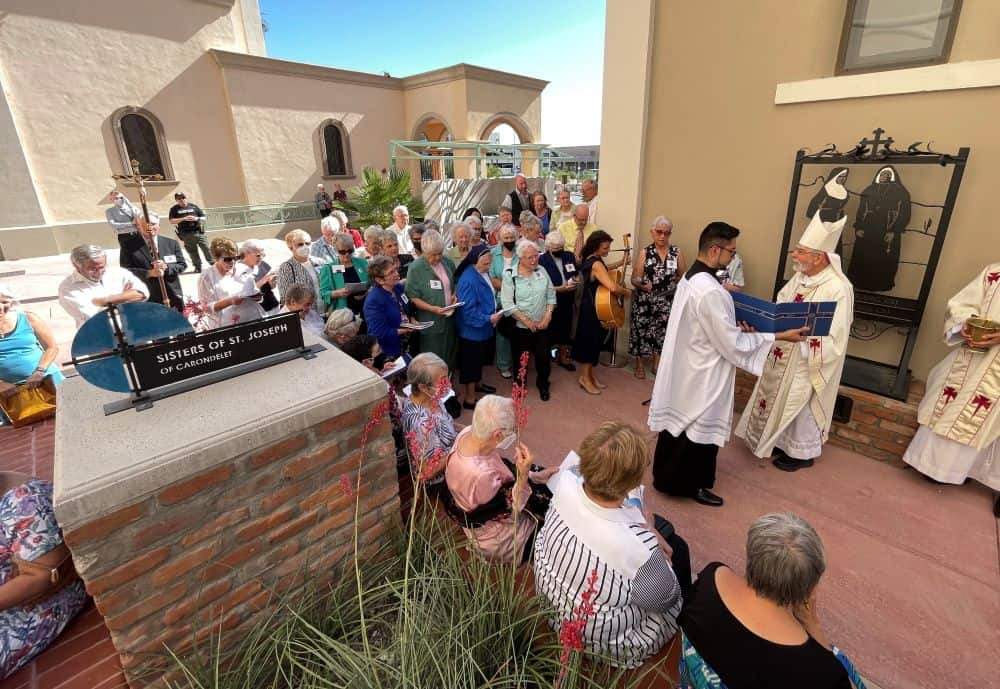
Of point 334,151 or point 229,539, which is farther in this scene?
point 334,151

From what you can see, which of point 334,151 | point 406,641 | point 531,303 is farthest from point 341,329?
point 334,151

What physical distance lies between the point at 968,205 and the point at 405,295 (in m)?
4.69

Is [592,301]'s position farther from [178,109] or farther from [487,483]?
[178,109]

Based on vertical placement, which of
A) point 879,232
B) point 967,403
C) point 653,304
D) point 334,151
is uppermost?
point 334,151

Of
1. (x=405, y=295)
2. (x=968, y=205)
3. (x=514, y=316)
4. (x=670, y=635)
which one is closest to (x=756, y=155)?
(x=968, y=205)

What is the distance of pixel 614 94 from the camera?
5262 mm

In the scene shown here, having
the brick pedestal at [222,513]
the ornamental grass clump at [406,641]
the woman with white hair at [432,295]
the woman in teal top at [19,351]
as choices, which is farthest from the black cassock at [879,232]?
the woman in teal top at [19,351]

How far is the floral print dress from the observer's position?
74.7 inches

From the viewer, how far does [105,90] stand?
12.7 meters

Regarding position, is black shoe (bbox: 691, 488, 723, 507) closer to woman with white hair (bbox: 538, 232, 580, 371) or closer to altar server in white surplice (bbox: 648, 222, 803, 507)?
altar server in white surplice (bbox: 648, 222, 803, 507)

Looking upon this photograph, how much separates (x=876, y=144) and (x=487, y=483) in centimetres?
394

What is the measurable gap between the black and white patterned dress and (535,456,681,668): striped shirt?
3.47 meters

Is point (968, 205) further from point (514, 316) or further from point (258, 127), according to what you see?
point (258, 127)

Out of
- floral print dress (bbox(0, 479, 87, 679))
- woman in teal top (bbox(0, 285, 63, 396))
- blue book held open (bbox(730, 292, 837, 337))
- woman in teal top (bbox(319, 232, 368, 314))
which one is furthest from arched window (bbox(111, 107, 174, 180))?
blue book held open (bbox(730, 292, 837, 337))
